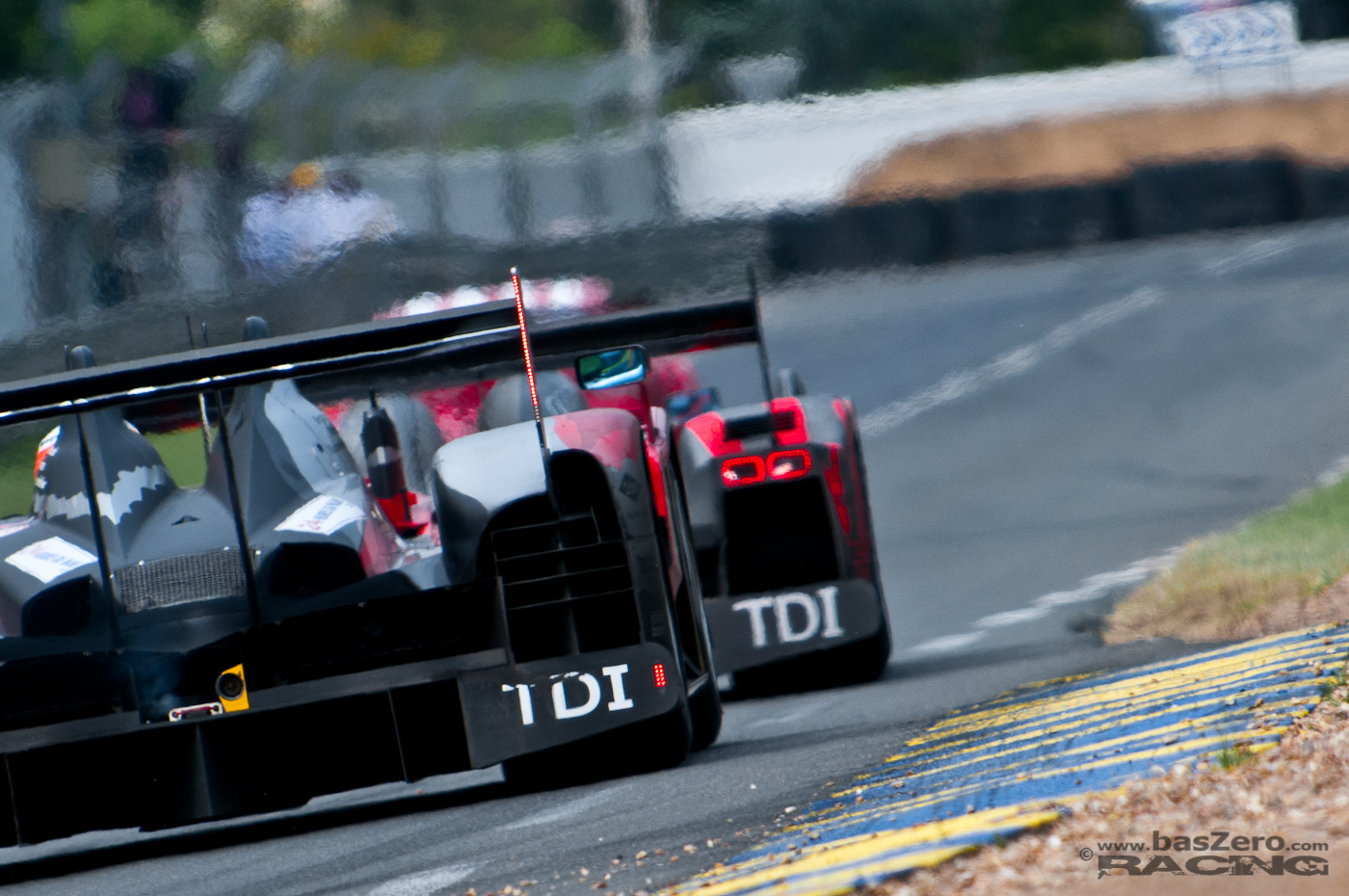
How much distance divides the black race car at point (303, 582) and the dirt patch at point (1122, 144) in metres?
15.6

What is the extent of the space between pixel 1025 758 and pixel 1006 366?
17.9m

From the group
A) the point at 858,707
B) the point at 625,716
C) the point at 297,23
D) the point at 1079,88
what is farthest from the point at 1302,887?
the point at 1079,88

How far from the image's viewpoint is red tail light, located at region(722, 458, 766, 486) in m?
9.04

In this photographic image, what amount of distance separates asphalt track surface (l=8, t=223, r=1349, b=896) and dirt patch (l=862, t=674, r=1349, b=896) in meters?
0.93

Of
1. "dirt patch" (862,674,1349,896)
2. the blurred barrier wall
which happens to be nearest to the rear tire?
"dirt patch" (862,674,1349,896)

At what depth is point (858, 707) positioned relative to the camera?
844 cm

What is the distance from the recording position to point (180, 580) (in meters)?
6.20

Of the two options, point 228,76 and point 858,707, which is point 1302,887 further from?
point 228,76

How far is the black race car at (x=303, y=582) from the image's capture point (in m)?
6.16

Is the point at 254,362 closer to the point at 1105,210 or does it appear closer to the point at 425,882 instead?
the point at 425,882

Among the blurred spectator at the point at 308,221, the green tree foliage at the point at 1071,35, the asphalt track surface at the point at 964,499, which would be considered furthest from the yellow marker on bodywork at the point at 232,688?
the green tree foliage at the point at 1071,35

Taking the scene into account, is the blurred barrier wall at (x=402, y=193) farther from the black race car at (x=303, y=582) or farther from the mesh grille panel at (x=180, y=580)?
the mesh grille panel at (x=180, y=580)

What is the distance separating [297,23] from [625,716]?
16.0 meters

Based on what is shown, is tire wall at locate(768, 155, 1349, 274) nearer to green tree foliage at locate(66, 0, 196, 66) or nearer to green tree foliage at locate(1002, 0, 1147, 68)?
green tree foliage at locate(1002, 0, 1147, 68)
